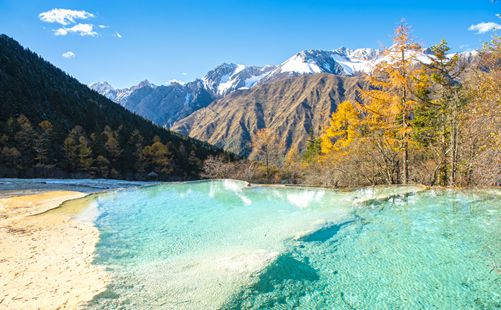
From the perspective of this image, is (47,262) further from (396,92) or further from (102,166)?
(102,166)

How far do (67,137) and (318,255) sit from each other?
48262mm

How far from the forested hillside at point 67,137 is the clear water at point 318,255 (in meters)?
34.5

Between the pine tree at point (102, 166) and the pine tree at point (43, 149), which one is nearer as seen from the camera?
the pine tree at point (43, 149)

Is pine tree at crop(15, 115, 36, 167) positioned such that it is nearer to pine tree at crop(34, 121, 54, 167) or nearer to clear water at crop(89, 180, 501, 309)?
pine tree at crop(34, 121, 54, 167)

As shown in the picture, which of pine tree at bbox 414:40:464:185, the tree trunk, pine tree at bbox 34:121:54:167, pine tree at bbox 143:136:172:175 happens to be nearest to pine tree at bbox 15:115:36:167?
pine tree at bbox 34:121:54:167

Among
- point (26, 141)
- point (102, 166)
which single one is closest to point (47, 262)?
point (102, 166)

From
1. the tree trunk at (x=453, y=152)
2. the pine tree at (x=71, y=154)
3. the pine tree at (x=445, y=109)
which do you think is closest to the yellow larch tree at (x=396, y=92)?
the pine tree at (x=445, y=109)

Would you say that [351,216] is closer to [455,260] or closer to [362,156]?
[455,260]

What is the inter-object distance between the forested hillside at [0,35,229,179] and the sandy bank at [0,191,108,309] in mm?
29857

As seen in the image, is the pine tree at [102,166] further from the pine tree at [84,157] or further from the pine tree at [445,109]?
the pine tree at [445,109]

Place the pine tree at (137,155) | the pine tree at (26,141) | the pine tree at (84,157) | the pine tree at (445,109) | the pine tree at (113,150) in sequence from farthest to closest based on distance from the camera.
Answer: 1. the pine tree at (137,155)
2. the pine tree at (113,150)
3. the pine tree at (84,157)
4. the pine tree at (26,141)
5. the pine tree at (445,109)

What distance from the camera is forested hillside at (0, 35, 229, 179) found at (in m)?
41.2

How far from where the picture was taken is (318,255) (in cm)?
757

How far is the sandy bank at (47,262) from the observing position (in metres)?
5.97
